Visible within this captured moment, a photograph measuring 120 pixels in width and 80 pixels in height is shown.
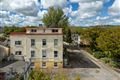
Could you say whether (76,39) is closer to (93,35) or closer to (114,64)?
(93,35)

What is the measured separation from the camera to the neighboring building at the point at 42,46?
50.0 metres

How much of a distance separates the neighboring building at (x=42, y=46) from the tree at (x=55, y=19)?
1354 inches

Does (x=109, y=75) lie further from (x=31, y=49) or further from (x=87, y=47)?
(x=87, y=47)

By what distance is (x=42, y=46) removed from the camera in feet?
166

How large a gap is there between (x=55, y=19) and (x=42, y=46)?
35736mm

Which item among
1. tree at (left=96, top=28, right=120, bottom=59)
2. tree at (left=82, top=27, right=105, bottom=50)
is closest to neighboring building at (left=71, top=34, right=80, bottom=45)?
tree at (left=82, top=27, right=105, bottom=50)

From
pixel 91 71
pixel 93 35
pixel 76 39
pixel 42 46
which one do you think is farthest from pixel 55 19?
pixel 91 71

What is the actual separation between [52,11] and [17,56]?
130 feet

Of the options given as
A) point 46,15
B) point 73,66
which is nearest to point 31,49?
point 73,66

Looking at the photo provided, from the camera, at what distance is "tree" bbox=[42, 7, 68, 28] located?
84.8 metres

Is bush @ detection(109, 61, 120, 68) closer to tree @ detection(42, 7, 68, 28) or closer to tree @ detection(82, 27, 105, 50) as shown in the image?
tree @ detection(82, 27, 105, 50)

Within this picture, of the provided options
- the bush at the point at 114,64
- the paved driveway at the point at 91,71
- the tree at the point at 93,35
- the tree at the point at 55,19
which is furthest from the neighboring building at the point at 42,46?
the tree at the point at 55,19

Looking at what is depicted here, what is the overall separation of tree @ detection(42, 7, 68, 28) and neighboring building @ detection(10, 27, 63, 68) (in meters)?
34.4

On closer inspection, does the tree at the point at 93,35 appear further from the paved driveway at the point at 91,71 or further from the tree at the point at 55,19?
the paved driveway at the point at 91,71
